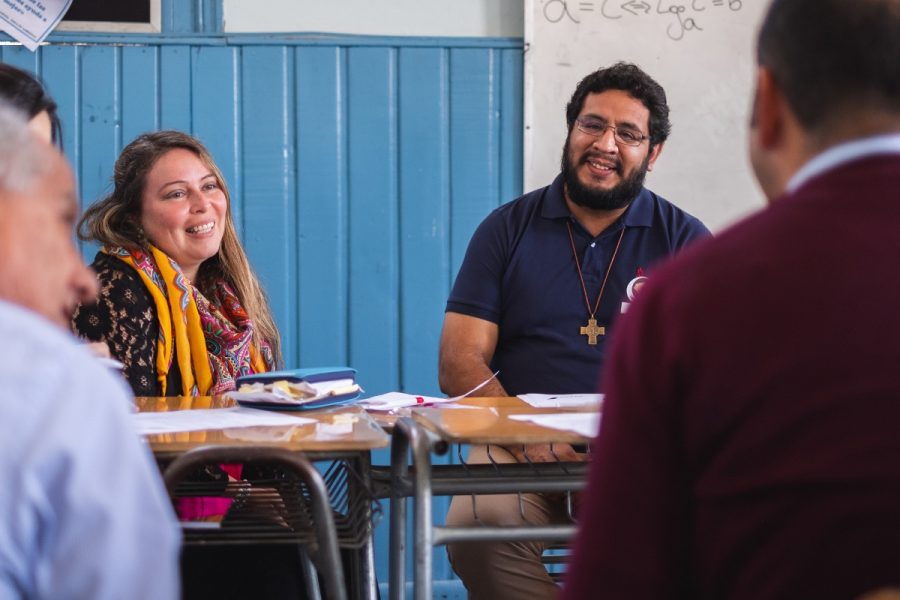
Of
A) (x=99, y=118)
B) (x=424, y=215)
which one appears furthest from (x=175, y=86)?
(x=424, y=215)

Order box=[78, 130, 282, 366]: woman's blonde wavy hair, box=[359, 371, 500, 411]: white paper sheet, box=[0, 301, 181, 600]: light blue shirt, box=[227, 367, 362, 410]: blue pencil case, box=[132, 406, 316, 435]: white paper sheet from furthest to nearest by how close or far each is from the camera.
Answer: box=[78, 130, 282, 366]: woman's blonde wavy hair
box=[359, 371, 500, 411]: white paper sheet
box=[227, 367, 362, 410]: blue pencil case
box=[132, 406, 316, 435]: white paper sheet
box=[0, 301, 181, 600]: light blue shirt

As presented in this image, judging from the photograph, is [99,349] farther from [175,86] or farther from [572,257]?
[175,86]

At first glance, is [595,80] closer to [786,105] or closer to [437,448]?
[437,448]

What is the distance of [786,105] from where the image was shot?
37.3 inches

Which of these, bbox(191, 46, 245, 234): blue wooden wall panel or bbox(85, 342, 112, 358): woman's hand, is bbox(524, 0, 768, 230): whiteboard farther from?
bbox(85, 342, 112, 358): woman's hand

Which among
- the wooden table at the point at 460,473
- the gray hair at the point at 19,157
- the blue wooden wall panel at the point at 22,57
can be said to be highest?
the blue wooden wall panel at the point at 22,57

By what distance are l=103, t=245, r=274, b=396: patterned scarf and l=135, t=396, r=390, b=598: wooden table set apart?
0.29 m

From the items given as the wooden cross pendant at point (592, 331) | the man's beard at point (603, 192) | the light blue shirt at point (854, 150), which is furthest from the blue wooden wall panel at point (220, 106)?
the light blue shirt at point (854, 150)

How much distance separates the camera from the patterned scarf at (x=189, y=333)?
2.58m

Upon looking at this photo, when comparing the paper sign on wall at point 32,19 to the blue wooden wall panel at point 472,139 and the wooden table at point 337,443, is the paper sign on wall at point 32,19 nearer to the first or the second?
the blue wooden wall panel at point 472,139

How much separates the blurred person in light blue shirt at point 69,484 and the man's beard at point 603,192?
2385mm

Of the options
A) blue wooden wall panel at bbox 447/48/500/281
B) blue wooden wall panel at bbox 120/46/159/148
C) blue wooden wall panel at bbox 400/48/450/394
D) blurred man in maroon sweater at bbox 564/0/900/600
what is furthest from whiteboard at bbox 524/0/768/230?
blurred man in maroon sweater at bbox 564/0/900/600

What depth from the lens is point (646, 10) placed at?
3740 mm

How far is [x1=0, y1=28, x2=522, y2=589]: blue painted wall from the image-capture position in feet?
12.0
